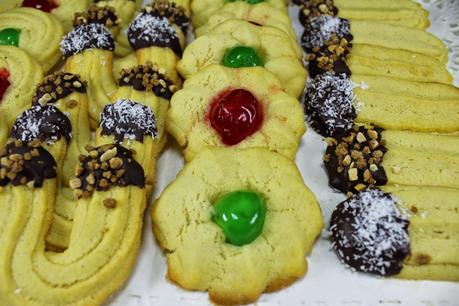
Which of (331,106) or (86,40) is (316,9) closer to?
(331,106)

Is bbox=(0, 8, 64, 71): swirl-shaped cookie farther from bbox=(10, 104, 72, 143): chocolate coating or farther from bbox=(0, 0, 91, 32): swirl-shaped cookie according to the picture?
bbox=(10, 104, 72, 143): chocolate coating

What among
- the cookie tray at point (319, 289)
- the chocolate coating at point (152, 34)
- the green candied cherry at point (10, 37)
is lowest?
the cookie tray at point (319, 289)

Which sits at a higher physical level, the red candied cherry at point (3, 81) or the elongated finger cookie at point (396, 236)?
the elongated finger cookie at point (396, 236)

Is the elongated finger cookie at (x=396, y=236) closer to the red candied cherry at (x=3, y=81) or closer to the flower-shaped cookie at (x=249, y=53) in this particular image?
the flower-shaped cookie at (x=249, y=53)

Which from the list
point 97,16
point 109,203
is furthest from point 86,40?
point 109,203

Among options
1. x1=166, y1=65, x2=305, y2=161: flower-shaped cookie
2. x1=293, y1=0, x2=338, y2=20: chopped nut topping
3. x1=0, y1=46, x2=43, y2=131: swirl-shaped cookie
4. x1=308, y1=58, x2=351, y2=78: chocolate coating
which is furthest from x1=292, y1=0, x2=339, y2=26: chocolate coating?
x1=0, y1=46, x2=43, y2=131: swirl-shaped cookie

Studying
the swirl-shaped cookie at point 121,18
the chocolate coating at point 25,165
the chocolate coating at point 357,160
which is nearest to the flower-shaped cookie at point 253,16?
the swirl-shaped cookie at point 121,18
